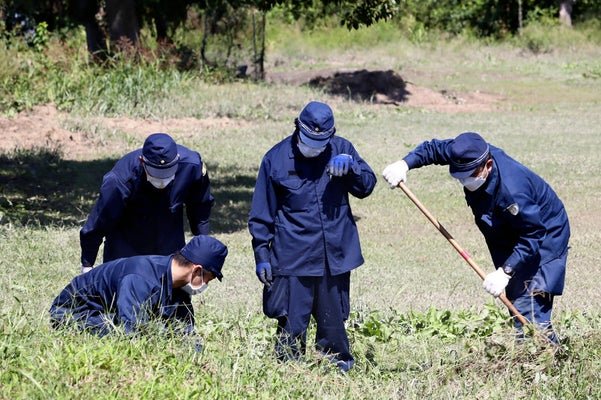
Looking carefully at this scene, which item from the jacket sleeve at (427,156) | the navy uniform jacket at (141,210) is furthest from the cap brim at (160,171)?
the jacket sleeve at (427,156)

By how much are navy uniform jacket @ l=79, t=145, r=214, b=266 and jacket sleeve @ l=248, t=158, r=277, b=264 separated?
0.55m

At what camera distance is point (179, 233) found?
7.31m

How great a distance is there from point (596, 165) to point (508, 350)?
11658 millimetres

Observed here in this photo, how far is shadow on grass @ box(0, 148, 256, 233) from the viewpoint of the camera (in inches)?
509

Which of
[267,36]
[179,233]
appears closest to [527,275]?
[179,233]

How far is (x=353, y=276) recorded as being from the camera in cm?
1045

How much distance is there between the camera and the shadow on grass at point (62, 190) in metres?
12.9

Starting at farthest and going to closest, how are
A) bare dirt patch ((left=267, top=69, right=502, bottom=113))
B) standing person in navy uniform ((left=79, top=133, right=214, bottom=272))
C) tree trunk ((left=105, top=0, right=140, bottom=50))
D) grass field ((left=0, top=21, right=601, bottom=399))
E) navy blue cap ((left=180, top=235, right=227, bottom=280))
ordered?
1. bare dirt patch ((left=267, top=69, right=502, bottom=113))
2. tree trunk ((left=105, top=0, right=140, bottom=50))
3. standing person in navy uniform ((left=79, top=133, right=214, bottom=272))
4. navy blue cap ((left=180, top=235, right=227, bottom=280))
5. grass field ((left=0, top=21, right=601, bottom=399))

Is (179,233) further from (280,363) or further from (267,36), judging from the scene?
(267,36)

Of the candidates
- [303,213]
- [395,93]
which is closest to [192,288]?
[303,213]

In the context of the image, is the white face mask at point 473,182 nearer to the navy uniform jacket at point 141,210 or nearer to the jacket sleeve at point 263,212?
the jacket sleeve at point 263,212

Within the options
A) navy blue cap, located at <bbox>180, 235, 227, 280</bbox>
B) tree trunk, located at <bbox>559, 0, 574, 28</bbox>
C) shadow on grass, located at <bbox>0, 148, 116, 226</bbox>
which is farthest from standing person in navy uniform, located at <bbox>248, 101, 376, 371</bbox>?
tree trunk, located at <bbox>559, 0, 574, 28</bbox>

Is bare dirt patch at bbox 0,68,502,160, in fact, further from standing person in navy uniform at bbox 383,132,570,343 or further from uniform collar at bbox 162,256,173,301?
uniform collar at bbox 162,256,173,301

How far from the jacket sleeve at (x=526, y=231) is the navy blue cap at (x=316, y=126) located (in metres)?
1.14
